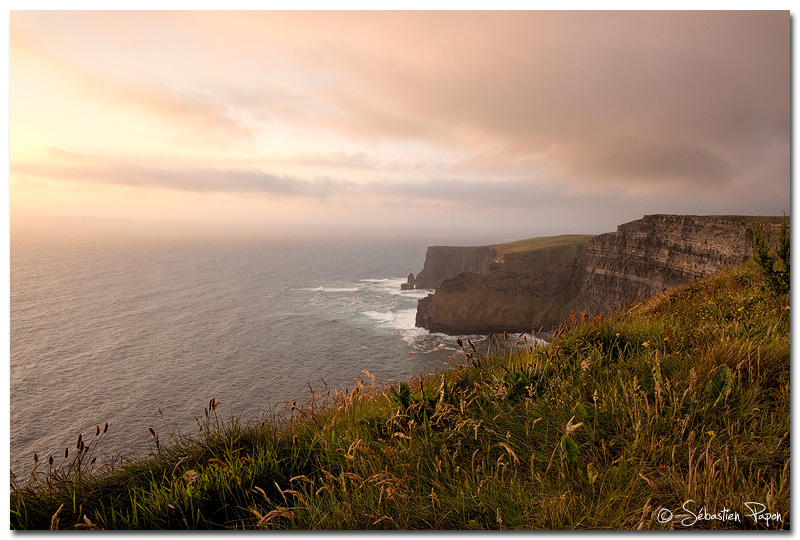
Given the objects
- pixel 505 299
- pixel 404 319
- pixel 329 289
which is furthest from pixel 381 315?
pixel 329 289

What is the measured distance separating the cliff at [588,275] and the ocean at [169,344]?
27.5 feet

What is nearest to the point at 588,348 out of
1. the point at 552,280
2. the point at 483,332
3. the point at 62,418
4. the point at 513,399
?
the point at 513,399

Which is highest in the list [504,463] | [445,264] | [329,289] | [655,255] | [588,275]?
[655,255]

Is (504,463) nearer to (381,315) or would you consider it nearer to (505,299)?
(505,299)

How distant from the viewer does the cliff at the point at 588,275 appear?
40.2 metres

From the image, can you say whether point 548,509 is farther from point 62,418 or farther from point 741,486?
point 62,418

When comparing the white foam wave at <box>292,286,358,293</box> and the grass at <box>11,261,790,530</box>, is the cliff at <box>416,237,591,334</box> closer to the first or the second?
the white foam wave at <box>292,286,358,293</box>

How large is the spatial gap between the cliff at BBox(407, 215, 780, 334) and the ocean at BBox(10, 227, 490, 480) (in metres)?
8.39

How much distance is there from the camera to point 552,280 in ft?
220

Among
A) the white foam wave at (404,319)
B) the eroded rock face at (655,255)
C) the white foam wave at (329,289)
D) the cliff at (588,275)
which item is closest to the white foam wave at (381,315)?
the white foam wave at (404,319)

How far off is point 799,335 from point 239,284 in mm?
95010

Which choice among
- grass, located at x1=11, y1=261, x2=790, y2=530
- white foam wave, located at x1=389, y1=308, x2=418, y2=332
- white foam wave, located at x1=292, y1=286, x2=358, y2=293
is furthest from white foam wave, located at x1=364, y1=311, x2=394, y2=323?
grass, located at x1=11, y1=261, x2=790, y2=530

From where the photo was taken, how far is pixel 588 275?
60688 mm

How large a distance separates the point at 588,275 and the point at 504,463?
65216 mm
